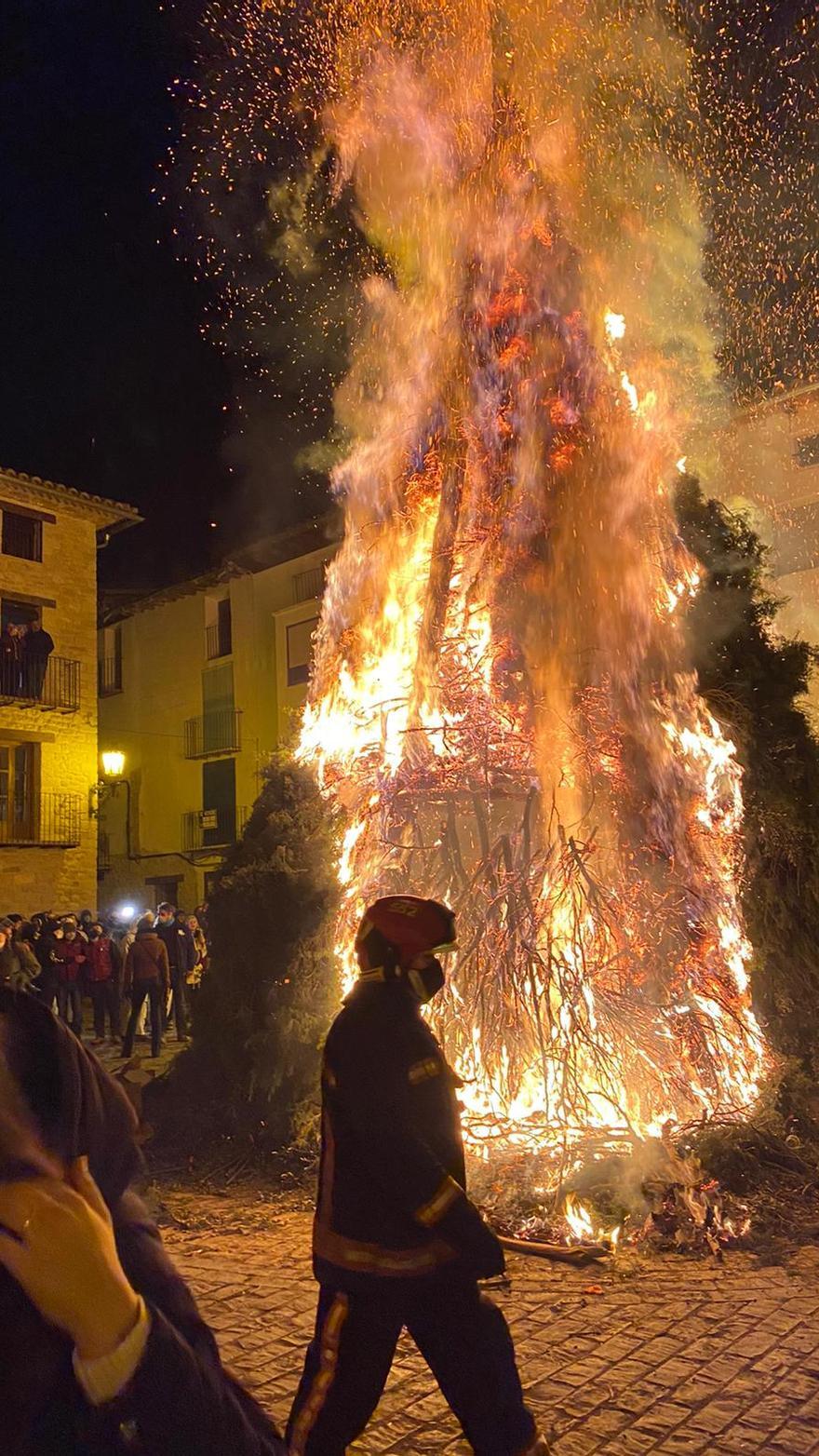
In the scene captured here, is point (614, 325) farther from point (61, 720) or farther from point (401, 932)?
point (61, 720)

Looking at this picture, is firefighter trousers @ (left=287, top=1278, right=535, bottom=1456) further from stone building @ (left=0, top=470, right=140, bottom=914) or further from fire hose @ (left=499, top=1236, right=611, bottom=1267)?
stone building @ (left=0, top=470, right=140, bottom=914)

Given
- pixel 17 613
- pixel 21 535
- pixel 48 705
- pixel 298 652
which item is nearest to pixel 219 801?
pixel 298 652

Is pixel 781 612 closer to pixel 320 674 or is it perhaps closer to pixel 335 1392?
pixel 320 674

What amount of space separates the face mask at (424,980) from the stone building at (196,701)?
24.3 m

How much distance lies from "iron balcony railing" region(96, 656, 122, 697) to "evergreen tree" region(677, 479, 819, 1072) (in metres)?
28.8

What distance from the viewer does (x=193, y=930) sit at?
51.9ft

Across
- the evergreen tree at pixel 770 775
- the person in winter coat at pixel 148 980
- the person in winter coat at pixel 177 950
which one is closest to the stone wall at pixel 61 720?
the person in winter coat at pixel 177 950

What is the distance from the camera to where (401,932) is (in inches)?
122

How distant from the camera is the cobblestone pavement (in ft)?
11.8

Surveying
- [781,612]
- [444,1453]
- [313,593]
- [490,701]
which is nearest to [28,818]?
[313,593]

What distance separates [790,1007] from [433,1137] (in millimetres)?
5299

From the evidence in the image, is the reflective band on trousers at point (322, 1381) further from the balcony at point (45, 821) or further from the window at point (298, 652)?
the window at point (298, 652)

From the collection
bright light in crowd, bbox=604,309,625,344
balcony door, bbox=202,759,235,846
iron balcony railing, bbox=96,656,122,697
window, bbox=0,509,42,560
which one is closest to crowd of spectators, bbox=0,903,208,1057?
bright light in crowd, bbox=604,309,625,344

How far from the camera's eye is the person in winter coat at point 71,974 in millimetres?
13812
